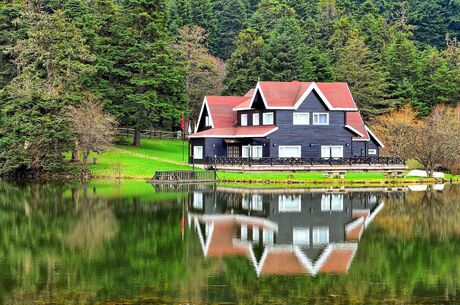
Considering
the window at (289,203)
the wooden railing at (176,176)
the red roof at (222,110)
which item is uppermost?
the red roof at (222,110)

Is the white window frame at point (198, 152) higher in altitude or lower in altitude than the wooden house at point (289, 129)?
lower

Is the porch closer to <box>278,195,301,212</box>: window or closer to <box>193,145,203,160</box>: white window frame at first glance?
<box>193,145,203,160</box>: white window frame

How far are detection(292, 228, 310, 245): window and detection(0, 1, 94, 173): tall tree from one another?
3675 cm

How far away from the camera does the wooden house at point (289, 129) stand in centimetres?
6347

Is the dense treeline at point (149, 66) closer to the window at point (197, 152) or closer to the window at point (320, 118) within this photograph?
the window at point (197, 152)

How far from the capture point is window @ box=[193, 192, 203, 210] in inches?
1522

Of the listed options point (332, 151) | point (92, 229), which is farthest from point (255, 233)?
point (332, 151)

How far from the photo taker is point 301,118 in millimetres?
64125

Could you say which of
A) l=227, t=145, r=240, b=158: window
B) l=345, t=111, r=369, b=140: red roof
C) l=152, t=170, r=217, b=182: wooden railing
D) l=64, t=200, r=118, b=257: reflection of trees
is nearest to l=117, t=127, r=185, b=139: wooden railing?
l=227, t=145, r=240, b=158: window

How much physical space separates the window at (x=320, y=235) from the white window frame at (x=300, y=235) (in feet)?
0.89

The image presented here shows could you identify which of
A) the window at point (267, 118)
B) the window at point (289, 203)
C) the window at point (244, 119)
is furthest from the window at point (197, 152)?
the window at point (289, 203)

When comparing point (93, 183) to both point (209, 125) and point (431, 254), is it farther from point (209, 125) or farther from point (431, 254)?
point (431, 254)

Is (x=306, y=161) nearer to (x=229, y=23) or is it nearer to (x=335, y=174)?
(x=335, y=174)

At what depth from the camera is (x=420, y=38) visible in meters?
130
